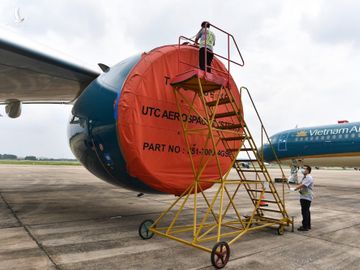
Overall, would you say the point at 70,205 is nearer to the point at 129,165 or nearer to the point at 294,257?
the point at 129,165

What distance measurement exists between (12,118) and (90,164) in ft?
37.4

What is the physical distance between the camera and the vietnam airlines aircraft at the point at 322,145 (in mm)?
20072

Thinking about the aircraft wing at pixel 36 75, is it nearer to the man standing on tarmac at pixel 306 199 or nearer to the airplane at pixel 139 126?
the airplane at pixel 139 126

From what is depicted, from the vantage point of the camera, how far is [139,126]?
652 cm

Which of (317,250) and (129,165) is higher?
(129,165)

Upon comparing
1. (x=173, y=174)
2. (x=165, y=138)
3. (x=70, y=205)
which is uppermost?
(x=165, y=138)

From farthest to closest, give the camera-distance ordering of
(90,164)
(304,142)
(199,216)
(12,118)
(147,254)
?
1. (304,142)
2. (12,118)
3. (199,216)
4. (90,164)
5. (147,254)

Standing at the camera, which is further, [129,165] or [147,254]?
[129,165]

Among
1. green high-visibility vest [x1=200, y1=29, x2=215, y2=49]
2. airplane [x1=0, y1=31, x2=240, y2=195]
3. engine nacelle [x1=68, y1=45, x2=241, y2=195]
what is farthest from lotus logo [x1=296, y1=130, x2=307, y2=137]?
green high-visibility vest [x1=200, y1=29, x2=215, y2=49]

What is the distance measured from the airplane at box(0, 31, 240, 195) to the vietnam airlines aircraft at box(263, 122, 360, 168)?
49.0 ft

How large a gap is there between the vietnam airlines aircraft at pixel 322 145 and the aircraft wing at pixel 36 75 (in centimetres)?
1581

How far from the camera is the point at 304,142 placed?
73.0 ft

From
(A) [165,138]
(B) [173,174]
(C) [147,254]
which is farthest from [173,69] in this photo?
(C) [147,254]

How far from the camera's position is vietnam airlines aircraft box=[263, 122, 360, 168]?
20.1 m
